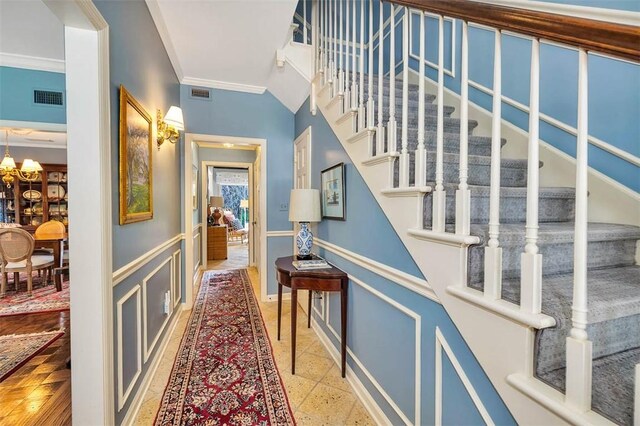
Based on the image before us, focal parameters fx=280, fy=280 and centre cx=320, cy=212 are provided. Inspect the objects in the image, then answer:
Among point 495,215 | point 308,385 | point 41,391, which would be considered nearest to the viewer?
point 495,215

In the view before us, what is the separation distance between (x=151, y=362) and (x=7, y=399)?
31.2 inches

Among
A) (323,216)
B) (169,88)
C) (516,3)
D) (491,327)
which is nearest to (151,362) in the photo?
(323,216)

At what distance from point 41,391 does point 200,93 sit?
10.2 ft

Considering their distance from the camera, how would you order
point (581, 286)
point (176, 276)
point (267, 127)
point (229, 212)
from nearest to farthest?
point (581, 286)
point (176, 276)
point (267, 127)
point (229, 212)

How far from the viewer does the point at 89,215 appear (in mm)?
1285

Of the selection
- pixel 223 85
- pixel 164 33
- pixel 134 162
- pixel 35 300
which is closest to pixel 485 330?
pixel 134 162

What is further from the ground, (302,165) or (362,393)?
(302,165)

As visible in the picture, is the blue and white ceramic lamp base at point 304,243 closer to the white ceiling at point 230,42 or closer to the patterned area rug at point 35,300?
the white ceiling at point 230,42

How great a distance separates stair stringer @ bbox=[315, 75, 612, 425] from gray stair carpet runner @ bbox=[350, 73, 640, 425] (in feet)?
0.13

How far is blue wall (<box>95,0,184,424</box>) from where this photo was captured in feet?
4.87

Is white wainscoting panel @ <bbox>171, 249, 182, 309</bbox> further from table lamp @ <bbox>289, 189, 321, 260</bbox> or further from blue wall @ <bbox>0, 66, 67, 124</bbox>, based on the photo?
blue wall @ <bbox>0, 66, 67, 124</bbox>

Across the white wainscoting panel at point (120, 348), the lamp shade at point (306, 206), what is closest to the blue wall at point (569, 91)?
Result: the lamp shade at point (306, 206)

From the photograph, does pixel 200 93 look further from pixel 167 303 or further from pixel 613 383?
pixel 613 383

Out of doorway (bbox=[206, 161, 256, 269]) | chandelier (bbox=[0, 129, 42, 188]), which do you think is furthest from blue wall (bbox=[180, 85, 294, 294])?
chandelier (bbox=[0, 129, 42, 188])
